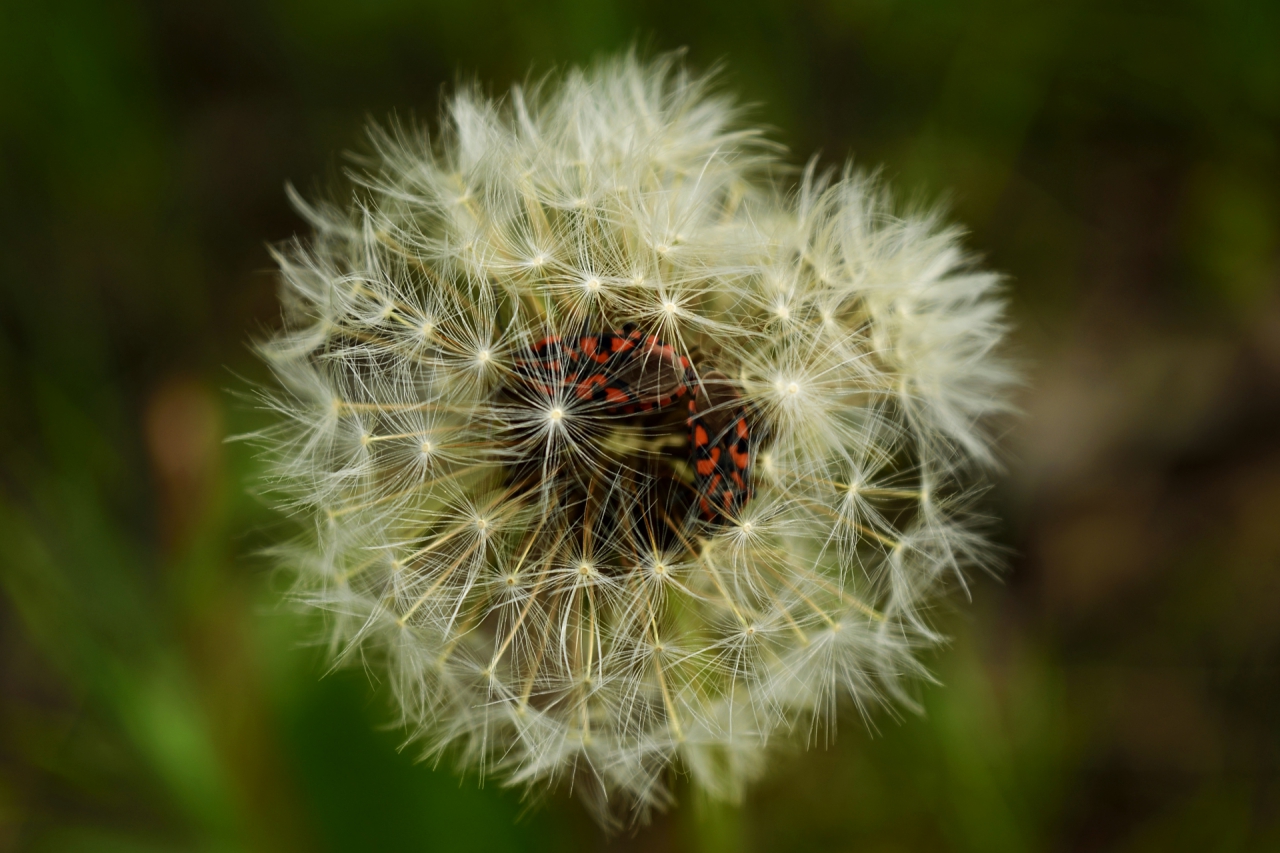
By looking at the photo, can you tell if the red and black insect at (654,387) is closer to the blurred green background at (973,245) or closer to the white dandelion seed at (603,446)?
the white dandelion seed at (603,446)

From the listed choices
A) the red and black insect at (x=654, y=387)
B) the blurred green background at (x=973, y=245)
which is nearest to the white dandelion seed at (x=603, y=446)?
the red and black insect at (x=654, y=387)

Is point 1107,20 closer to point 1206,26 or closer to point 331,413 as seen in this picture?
point 1206,26

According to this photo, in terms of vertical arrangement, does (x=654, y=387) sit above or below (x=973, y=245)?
below

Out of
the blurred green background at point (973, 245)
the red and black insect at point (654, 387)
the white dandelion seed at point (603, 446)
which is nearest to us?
the red and black insect at point (654, 387)

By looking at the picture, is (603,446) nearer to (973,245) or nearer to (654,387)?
(654,387)

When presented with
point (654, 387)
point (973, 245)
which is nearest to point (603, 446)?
point (654, 387)

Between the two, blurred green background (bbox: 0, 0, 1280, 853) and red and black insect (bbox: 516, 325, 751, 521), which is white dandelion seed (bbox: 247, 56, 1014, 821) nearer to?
red and black insect (bbox: 516, 325, 751, 521)

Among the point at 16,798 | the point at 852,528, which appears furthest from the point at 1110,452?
the point at 16,798
